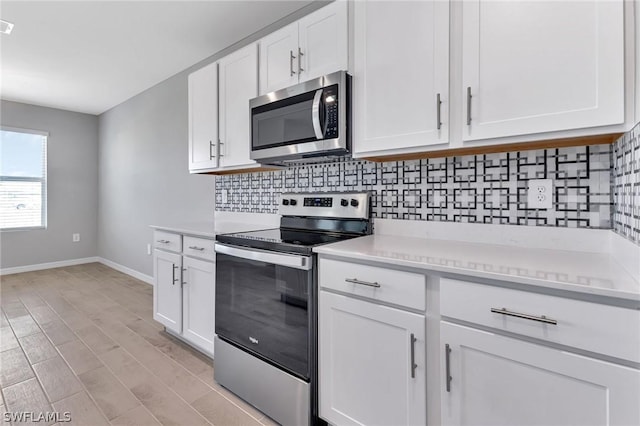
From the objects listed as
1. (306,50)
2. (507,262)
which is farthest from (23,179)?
(507,262)

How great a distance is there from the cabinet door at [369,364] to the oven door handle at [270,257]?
0.17 m

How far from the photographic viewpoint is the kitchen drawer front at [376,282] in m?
1.18

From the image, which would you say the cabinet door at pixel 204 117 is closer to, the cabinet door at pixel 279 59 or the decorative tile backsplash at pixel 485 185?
the cabinet door at pixel 279 59

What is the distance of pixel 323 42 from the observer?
1786 mm

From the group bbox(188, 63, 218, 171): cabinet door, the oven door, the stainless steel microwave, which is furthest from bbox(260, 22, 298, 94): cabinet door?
the oven door

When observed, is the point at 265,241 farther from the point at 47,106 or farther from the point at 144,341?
the point at 47,106

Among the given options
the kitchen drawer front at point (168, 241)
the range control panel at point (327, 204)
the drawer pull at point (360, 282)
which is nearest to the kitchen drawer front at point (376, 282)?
the drawer pull at point (360, 282)

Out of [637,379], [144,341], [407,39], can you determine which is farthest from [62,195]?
[637,379]

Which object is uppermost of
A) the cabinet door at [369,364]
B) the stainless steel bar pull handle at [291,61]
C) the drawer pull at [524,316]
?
the stainless steel bar pull handle at [291,61]

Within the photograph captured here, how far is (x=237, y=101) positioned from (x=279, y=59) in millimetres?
478

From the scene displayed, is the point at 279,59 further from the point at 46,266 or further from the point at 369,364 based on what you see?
the point at 46,266

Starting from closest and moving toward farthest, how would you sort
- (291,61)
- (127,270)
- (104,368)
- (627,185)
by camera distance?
(627,185), (291,61), (104,368), (127,270)

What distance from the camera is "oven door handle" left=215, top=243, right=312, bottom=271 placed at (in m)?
1.48

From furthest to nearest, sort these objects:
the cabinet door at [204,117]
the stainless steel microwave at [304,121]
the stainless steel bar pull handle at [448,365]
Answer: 1. the cabinet door at [204,117]
2. the stainless steel microwave at [304,121]
3. the stainless steel bar pull handle at [448,365]
